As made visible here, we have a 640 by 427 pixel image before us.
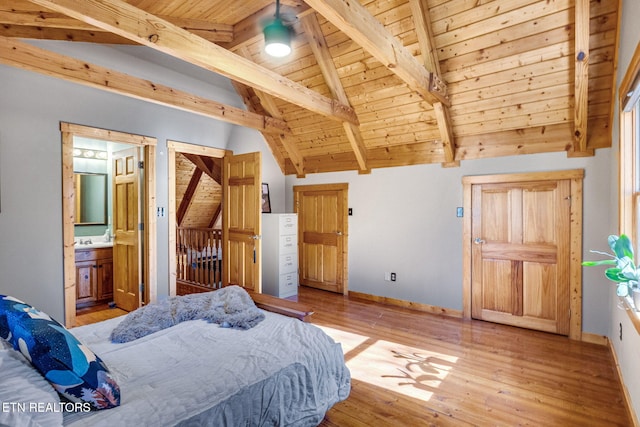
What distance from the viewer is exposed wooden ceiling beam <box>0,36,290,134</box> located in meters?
2.59

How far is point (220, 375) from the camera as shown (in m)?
1.44

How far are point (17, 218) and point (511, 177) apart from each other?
4998 mm

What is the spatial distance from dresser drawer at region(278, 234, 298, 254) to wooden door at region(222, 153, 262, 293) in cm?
68

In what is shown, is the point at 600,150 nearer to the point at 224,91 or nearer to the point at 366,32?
the point at 366,32

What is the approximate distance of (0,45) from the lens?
251cm

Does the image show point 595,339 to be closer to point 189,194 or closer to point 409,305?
point 409,305

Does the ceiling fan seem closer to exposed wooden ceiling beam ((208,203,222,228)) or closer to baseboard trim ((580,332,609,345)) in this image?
baseboard trim ((580,332,609,345))

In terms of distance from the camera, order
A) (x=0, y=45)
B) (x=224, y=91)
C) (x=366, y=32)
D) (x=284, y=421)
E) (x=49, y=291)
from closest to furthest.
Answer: (x=284, y=421)
(x=366, y=32)
(x=0, y=45)
(x=49, y=291)
(x=224, y=91)

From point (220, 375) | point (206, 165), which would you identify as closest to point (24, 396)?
point (220, 375)

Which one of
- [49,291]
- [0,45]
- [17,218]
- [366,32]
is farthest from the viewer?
[49,291]

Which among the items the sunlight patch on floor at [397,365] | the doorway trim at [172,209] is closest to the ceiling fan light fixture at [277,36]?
the doorway trim at [172,209]

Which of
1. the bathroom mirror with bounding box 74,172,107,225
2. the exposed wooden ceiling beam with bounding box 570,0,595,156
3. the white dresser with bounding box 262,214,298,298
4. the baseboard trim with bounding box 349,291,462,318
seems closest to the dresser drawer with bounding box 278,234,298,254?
the white dresser with bounding box 262,214,298,298

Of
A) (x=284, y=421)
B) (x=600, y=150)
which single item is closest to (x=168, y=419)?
(x=284, y=421)

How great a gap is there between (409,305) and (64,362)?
4.05 metres
